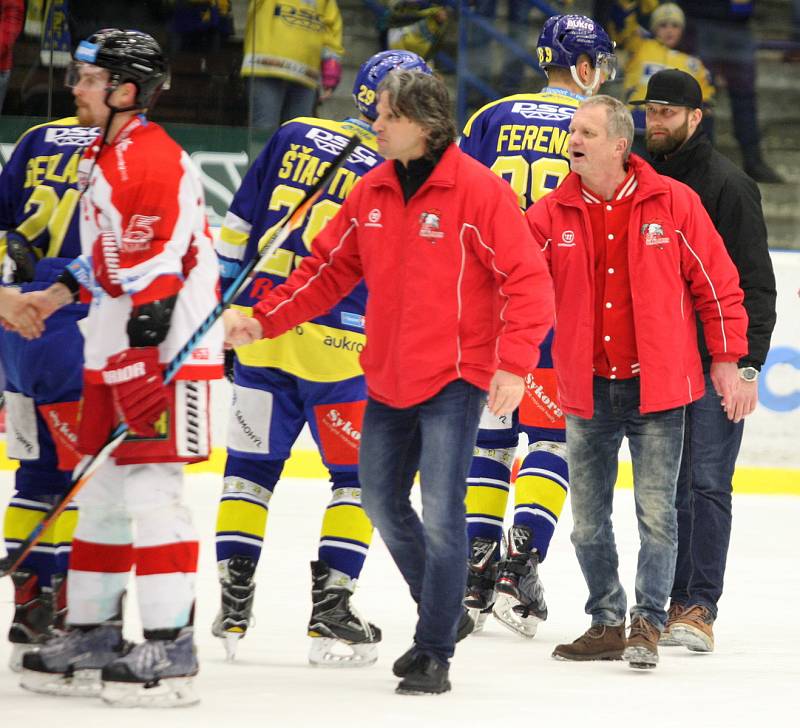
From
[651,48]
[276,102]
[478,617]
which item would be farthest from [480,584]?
[651,48]

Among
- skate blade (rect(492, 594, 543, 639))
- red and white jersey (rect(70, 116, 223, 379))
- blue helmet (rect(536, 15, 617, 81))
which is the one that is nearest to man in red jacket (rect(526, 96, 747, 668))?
skate blade (rect(492, 594, 543, 639))

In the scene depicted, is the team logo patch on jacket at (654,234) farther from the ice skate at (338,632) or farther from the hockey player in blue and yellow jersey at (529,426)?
the ice skate at (338,632)

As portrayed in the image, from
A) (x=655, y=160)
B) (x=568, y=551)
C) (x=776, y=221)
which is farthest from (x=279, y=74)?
(x=655, y=160)

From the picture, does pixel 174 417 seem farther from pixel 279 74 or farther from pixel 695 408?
pixel 279 74

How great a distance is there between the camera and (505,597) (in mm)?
4691

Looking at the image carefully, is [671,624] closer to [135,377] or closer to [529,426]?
[529,426]

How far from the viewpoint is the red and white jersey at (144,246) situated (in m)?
3.53

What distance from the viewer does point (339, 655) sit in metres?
4.23

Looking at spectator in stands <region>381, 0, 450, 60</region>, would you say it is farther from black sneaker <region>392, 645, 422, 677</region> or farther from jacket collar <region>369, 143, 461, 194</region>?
black sneaker <region>392, 645, 422, 677</region>

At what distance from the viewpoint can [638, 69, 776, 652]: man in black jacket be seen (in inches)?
179

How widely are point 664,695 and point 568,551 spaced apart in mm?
2246

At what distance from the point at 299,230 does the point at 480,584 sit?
1117 mm

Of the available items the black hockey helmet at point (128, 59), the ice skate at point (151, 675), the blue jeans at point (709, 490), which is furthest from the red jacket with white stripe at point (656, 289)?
the ice skate at point (151, 675)

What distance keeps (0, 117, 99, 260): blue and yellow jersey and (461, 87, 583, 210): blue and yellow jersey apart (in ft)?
4.44
